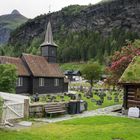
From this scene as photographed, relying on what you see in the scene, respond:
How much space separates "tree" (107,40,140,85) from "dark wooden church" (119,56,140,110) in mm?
8568

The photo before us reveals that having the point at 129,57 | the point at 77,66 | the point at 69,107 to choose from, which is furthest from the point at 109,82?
the point at 77,66

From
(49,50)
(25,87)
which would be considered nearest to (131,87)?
(25,87)

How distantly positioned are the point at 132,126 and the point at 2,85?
17.8 metres

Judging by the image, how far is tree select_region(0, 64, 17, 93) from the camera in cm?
3509

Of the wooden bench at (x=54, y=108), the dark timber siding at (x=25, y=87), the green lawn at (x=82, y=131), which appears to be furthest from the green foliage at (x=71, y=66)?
the green lawn at (x=82, y=131)

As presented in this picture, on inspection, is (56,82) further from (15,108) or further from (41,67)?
(15,108)

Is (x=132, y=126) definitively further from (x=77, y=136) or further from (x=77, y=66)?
(x=77, y=66)

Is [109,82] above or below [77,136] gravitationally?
above

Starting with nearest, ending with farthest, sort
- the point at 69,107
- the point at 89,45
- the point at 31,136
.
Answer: the point at 31,136
the point at 69,107
the point at 89,45

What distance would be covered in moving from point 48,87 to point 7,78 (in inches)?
871

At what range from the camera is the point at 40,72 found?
54719 mm

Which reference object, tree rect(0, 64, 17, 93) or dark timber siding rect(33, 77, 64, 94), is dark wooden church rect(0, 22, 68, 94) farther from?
tree rect(0, 64, 17, 93)

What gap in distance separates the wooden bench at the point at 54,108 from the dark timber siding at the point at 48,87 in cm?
2648

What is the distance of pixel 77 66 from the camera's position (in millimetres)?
171375
